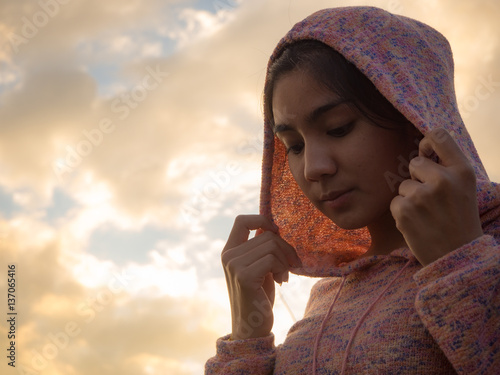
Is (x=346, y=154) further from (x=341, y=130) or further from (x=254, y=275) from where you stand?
A: (x=254, y=275)

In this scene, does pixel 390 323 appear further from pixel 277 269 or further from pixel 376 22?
pixel 376 22

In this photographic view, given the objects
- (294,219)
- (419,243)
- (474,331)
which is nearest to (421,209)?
(419,243)

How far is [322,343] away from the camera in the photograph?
1.64 meters

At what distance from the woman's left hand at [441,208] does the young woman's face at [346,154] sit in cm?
24

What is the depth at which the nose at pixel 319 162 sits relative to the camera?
1580 millimetres

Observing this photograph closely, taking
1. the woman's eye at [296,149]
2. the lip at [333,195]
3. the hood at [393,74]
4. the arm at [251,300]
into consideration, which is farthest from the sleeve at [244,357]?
the woman's eye at [296,149]

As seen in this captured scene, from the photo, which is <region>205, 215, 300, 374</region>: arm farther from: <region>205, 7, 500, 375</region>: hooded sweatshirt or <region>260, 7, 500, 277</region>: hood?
<region>260, 7, 500, 277</region>: hood

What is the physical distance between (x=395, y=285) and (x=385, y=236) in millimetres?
279

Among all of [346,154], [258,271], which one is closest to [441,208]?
[346,154]

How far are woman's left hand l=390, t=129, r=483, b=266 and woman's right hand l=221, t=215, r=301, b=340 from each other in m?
0.68

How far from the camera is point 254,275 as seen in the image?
6.04 feet

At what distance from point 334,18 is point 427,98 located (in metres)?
0.45

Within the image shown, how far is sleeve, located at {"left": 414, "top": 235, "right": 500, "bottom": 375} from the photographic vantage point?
3.89 feet

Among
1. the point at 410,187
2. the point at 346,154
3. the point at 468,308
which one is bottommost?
the point at 468,308
